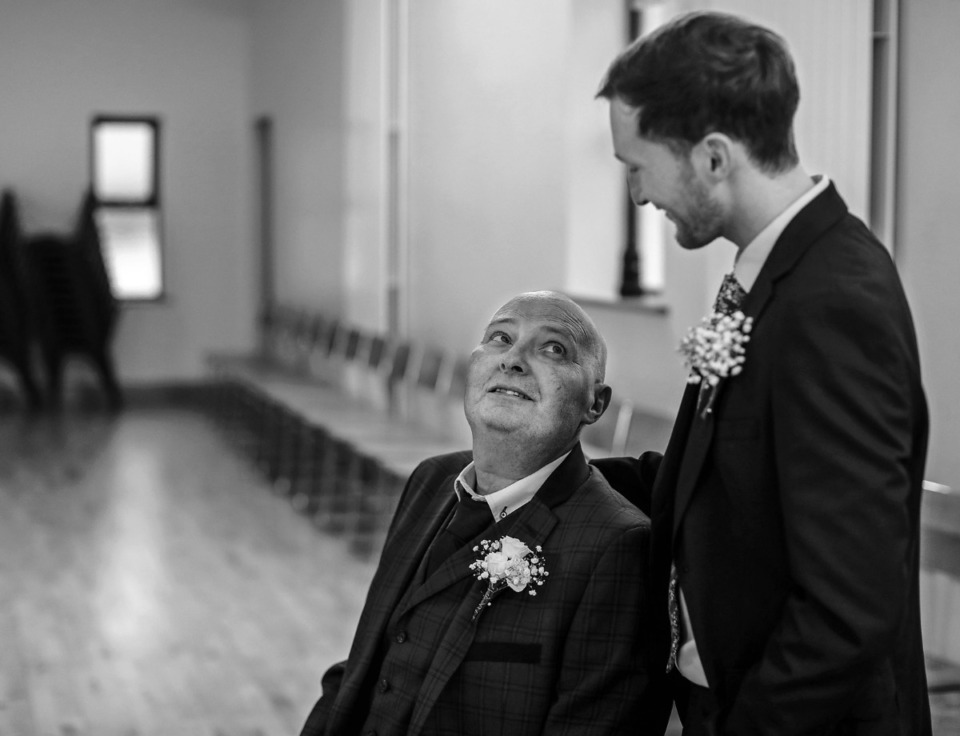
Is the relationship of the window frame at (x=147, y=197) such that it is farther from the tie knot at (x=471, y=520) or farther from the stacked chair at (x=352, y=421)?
the tie knot at (x=471, y=520)

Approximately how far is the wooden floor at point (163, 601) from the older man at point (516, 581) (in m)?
1.70

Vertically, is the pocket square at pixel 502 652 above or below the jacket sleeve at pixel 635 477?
below

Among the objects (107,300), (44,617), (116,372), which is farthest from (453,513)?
(116,372)

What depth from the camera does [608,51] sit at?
605cm

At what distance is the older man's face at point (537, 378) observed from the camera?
1.94 m

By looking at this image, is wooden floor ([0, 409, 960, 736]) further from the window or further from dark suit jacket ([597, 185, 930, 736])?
the window

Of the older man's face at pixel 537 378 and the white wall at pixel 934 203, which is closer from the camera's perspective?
the older man's face at pixel 537 378

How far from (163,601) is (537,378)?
3.84m

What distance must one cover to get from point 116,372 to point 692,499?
12047 mm

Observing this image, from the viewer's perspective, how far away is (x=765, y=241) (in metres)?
1.35

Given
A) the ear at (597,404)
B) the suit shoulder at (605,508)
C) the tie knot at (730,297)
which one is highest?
the tie knot at (730,297)

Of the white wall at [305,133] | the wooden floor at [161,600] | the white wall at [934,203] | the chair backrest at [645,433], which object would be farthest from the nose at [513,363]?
the white wall at [305,133]

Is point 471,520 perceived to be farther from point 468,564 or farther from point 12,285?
point 12,285

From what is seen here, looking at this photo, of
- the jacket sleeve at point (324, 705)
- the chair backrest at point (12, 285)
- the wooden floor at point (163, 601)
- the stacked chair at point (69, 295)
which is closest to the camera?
the jacket sleeve at point (324, 705)
